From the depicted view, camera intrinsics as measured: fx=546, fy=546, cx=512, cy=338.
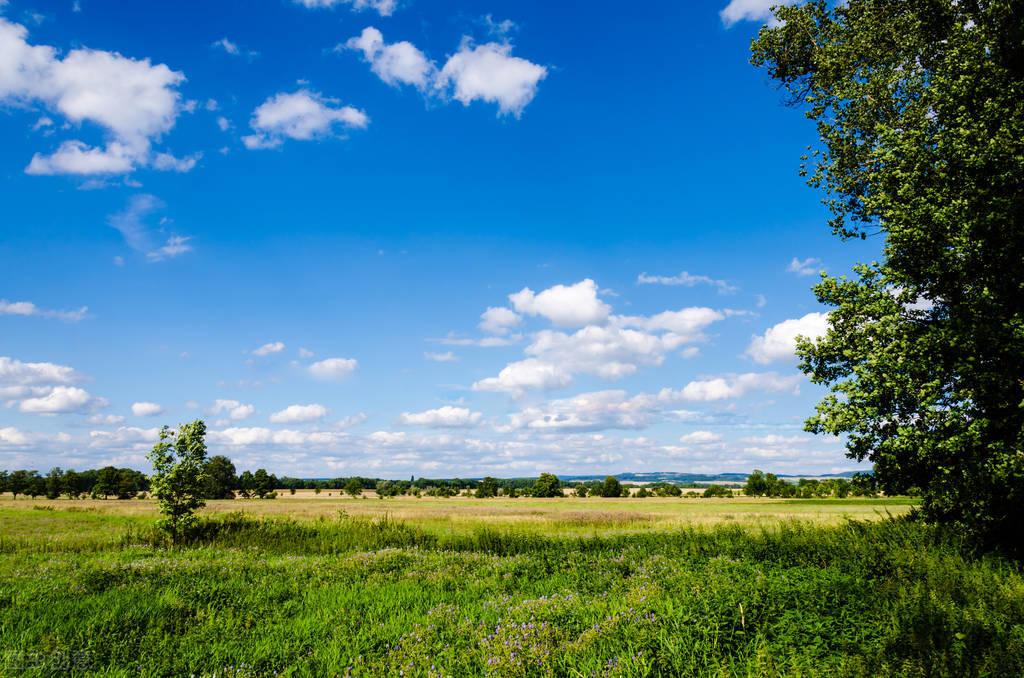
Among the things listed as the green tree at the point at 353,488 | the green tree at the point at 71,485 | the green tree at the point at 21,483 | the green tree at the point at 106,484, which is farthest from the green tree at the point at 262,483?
the green tree at the point at 21,483

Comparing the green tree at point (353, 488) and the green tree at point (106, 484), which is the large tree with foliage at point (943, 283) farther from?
the green tree at point (353, 488)

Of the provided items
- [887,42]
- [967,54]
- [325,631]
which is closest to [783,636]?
[325,631]

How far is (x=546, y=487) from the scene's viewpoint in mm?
134250

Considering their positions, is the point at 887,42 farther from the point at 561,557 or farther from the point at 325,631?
the point at 325,631

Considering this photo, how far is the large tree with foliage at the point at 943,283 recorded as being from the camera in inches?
506

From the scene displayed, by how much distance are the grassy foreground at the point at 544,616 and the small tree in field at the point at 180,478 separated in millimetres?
10987

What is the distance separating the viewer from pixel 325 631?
8664 millimetres

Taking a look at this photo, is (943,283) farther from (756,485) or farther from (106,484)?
(106,484)

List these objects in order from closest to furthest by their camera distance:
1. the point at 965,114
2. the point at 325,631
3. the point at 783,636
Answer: the point at 783,636
the point at 325,631
the point at 965,114

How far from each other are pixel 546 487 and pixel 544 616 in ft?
427

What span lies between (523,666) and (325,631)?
3.75 meters

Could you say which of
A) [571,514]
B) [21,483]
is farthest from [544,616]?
[21,483]

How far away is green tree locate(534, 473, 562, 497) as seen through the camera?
134000 millimetres

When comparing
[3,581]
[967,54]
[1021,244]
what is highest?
[967,54]
